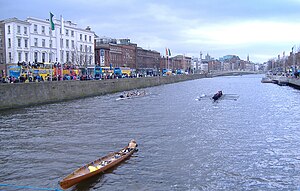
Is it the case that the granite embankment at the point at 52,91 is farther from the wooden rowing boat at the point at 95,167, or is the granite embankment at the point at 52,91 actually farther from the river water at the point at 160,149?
the wooden rowing boat at the point at 95,167

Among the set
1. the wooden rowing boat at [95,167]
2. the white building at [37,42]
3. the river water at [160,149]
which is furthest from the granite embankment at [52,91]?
the wooden rowing boat at [95,167]

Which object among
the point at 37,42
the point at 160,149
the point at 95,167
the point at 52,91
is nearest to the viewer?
the point at 95,167

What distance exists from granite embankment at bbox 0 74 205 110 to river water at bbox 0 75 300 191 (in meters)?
4.92

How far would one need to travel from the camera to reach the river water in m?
16.4

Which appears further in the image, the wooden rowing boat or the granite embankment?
the granite embankment

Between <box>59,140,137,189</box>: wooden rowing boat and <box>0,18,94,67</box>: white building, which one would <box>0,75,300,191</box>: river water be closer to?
<box>59,140,137,189</box>: wooden rowing boat

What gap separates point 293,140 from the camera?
24.5 m

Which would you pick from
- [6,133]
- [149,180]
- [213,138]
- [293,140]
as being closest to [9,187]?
[149,180]

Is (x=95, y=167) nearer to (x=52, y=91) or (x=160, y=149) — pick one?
(x=160, y=149)

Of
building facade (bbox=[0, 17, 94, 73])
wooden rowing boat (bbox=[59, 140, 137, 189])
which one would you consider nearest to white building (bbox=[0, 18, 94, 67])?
building facade (bbox=[0, 17, 94, 73])

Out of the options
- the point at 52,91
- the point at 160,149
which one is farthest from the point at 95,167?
the point at 52,91

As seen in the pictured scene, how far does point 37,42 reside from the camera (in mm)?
75312

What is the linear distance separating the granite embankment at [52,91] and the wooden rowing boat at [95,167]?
25.4 metres

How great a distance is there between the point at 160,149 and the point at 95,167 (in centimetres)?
611
